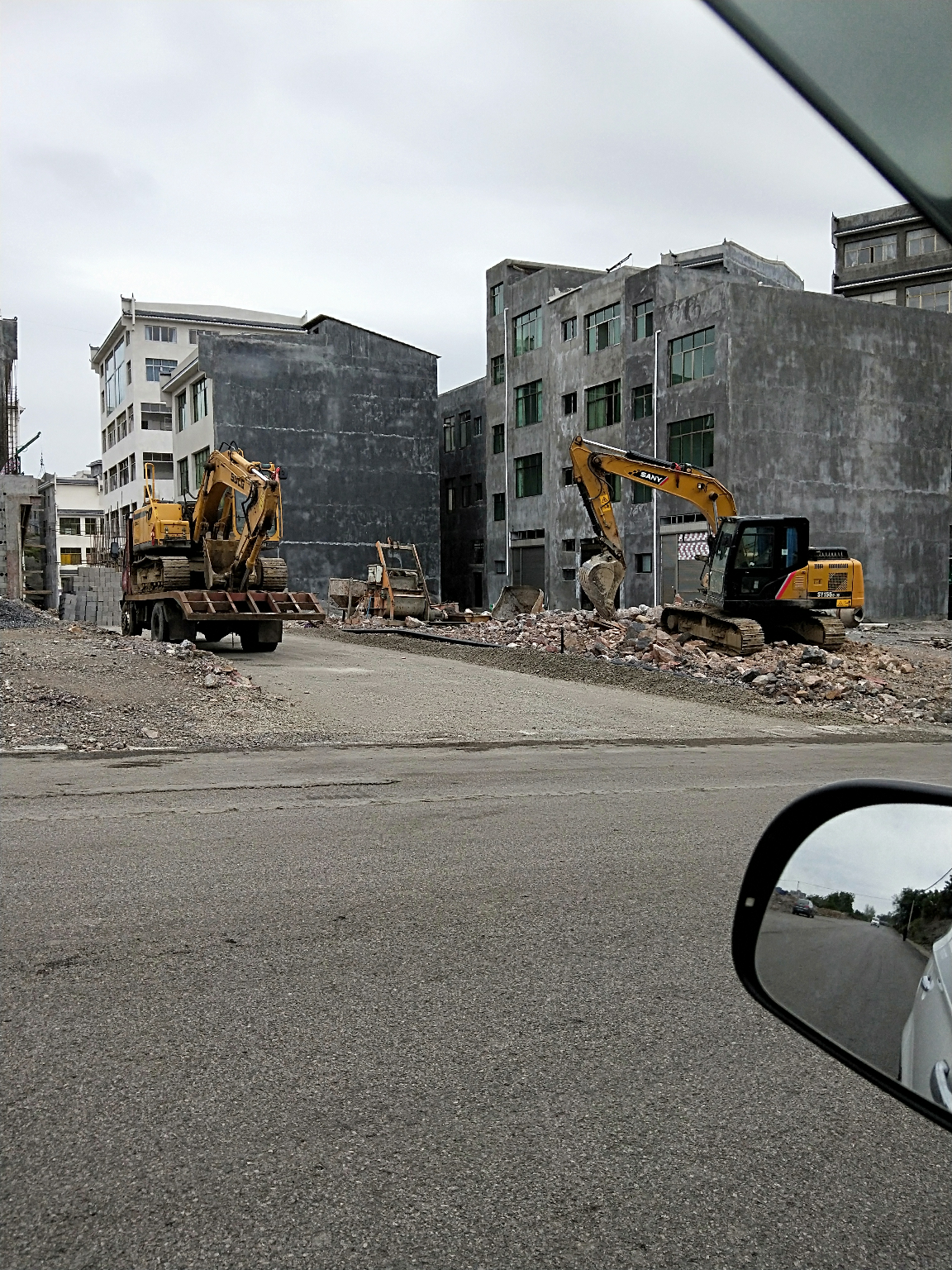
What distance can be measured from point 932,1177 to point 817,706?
14712 mm

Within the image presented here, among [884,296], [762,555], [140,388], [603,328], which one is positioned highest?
[884,296]

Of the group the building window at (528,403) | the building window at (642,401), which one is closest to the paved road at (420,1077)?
the building window at (642,401)

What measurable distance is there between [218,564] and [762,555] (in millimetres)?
11630

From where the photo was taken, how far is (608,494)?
25.2 m

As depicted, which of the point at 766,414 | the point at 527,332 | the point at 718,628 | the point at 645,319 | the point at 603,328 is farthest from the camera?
the point at 527,332

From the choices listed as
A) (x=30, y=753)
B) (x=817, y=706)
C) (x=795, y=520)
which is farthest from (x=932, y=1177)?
(x=795, y=520)

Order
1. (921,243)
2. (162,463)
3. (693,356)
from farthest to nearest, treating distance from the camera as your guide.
Answer: (162,463) → (921,243) → (693,356)

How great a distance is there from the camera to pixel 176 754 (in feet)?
38.3

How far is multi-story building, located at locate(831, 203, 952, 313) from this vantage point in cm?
7012

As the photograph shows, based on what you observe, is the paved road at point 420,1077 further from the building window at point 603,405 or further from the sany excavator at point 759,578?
the building window at point 603,405

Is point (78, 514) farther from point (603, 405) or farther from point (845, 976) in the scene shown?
point (845, 976)

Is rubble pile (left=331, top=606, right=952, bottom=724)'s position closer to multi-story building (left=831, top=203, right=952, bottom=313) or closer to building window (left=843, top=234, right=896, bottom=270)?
multi-story building (left=831, top=203, right=952, bottom=313)

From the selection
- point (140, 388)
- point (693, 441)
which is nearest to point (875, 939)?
point (693, 441)

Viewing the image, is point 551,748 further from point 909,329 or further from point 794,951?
point 909,329
